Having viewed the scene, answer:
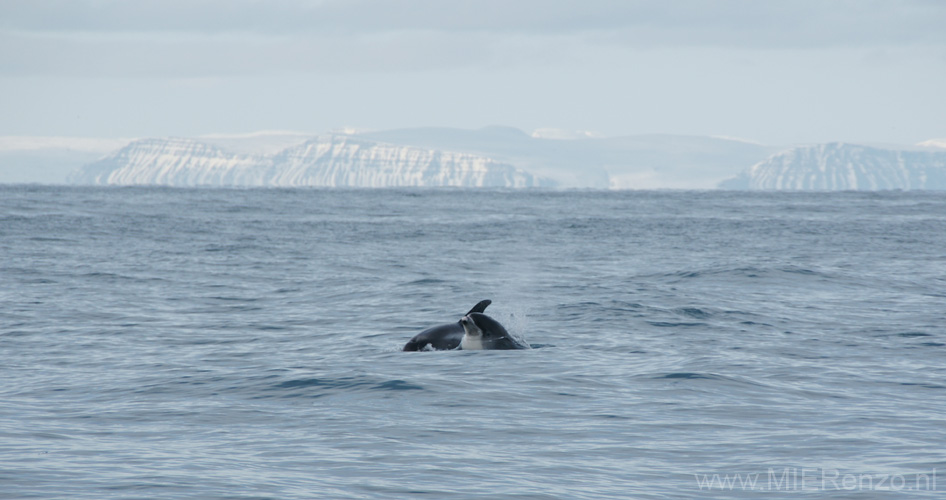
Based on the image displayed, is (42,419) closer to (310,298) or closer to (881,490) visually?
(881,490)

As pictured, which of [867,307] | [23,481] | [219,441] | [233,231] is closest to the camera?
[23,481]

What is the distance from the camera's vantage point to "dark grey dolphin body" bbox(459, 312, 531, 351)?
16125 mm

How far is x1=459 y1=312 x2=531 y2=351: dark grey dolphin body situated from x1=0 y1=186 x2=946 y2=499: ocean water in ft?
0.95

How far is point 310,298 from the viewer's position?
24.6m

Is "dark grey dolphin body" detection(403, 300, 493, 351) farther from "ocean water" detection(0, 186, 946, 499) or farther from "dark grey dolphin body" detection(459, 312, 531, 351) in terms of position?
"ocean water" detection(0, 186, 946, 499)

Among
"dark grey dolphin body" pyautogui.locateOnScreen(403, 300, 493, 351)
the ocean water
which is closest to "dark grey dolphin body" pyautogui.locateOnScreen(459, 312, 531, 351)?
"dark grey dolphin body" pyautogui.locateOnScreen(403, 300, 493, 351)

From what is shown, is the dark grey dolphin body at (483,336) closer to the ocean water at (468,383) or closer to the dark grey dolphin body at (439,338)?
the dark grey dolphin body at (439,338)

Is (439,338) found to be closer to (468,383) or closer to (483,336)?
(483,336)

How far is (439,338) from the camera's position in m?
16.5

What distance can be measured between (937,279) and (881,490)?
72.8 feet

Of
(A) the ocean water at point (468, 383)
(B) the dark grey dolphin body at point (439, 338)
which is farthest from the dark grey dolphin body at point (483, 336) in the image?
(A) the ocean water at point (468, 383)

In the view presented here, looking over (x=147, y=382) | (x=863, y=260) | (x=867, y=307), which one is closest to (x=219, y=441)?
(x=147, y=382)

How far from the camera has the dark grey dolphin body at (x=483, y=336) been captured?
1612 centimetres

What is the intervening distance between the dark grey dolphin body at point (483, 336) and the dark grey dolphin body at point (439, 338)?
0.17 meters
